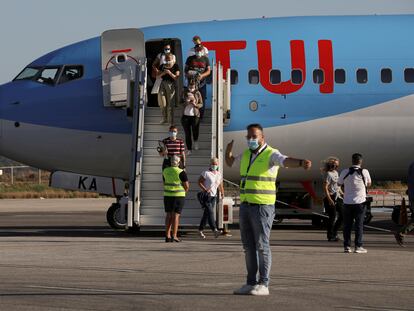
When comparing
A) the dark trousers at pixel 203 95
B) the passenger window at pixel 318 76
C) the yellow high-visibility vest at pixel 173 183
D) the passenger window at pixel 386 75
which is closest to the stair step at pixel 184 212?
the yellow high-visibility vest at pixel 173 183

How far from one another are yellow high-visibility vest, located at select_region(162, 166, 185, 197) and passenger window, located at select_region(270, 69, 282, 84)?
4710 mm

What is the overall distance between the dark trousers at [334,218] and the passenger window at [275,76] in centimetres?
373

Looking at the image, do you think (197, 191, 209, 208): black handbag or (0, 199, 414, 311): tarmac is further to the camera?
(197, 191, 209, 208): black handbag

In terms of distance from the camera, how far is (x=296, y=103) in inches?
1045

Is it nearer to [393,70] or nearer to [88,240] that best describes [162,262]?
[88,240]

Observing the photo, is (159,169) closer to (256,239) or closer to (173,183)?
(173,183)

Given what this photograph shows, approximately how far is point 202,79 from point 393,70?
14.9 ft

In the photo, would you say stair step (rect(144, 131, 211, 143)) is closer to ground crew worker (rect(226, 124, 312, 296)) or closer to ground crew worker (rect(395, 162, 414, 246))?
ground crew worker (rect(395, 162, 414, 246))

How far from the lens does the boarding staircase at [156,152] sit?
24.4m

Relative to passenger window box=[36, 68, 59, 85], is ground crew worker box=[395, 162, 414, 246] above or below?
below

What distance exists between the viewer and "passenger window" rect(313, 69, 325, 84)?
26.6 m

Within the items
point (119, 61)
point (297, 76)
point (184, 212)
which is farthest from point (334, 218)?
point (119, 61)

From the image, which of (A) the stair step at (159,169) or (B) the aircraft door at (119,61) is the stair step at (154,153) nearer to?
(A) the stair step at (159,169)

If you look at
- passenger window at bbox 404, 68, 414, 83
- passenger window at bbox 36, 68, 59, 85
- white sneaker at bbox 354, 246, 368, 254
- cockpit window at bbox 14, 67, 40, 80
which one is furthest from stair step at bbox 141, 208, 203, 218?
passenger window at bbox 404, 68, 414, 83
